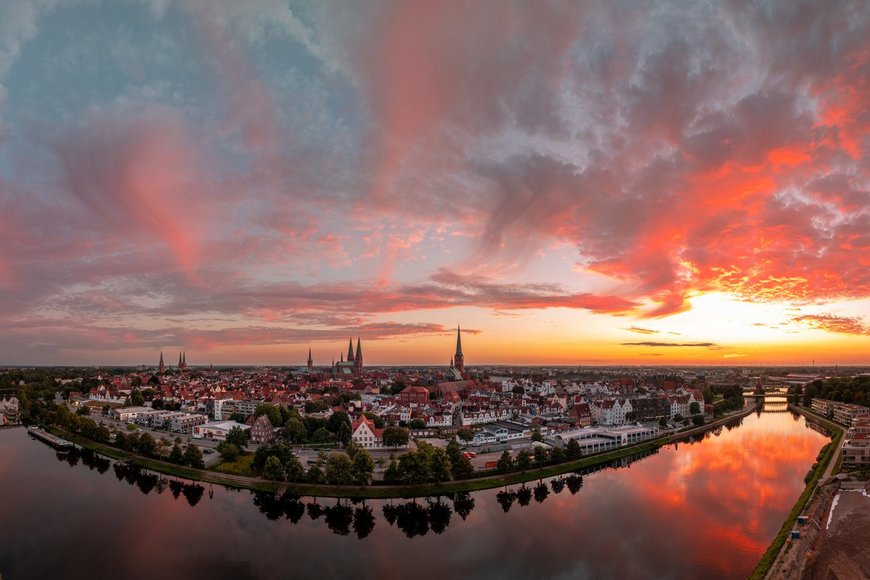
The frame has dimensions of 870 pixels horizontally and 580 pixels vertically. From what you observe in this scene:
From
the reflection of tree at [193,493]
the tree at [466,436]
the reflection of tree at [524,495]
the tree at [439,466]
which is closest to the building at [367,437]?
the tree at [466,436]

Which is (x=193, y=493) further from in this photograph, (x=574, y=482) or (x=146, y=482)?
(x=574, y=482)

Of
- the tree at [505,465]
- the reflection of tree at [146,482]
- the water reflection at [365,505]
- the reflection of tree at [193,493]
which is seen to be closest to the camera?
the water reflection at [365,505]

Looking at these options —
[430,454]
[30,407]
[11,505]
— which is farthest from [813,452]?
[30,407]

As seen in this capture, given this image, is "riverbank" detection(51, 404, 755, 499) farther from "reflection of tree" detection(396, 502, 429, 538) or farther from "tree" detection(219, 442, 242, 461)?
"tree" detection(219, 442, 242, 461)

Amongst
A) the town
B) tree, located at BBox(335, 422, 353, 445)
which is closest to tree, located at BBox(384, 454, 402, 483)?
the town

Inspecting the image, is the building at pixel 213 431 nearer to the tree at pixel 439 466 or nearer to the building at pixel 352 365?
the tree at pixel 439 466

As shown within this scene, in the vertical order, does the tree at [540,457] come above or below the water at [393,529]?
above

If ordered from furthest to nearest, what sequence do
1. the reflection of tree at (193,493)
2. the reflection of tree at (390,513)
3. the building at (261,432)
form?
the building at (261,432) → the reflection of tree at (193,493) → the reflection of tree at (390,513)
